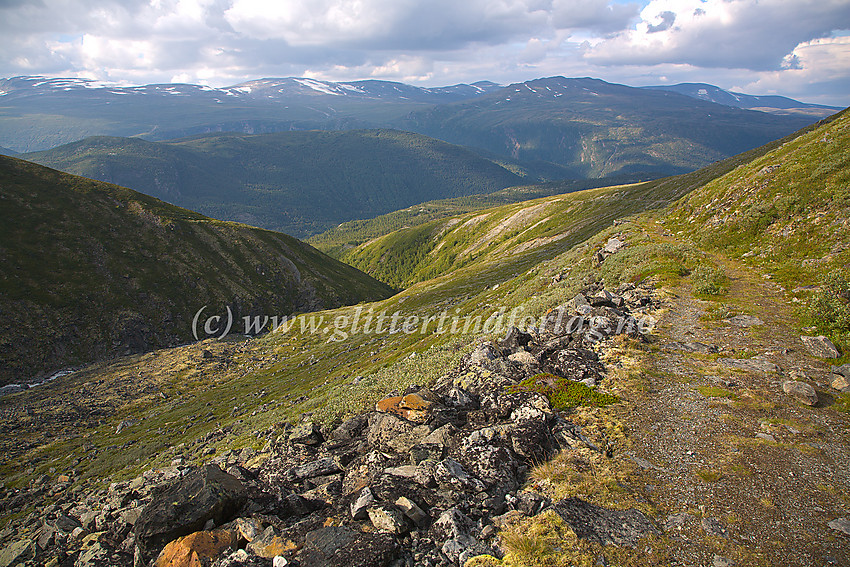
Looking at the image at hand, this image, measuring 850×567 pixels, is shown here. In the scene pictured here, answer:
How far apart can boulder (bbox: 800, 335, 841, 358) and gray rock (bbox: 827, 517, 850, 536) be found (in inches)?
434

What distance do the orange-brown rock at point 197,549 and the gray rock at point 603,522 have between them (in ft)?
35.0

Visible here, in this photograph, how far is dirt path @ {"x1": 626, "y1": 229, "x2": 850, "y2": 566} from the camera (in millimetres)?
9406

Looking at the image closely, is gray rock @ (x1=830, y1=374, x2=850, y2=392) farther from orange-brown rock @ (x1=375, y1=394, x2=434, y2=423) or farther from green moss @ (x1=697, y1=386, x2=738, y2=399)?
orange-brown rock @ (x1=375, y1=394, x2=434, y2=423)

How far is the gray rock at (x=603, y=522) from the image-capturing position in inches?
391

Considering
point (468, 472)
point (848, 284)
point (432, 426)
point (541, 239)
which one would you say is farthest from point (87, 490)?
point (541, 239)

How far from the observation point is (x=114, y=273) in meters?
112

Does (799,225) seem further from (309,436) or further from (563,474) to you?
(309,436)

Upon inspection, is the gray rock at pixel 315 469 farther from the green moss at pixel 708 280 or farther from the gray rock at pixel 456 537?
the green moss at pixel 708 280

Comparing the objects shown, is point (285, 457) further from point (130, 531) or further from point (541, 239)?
point (541, 239)

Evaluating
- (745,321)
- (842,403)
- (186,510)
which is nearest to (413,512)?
(186,510)

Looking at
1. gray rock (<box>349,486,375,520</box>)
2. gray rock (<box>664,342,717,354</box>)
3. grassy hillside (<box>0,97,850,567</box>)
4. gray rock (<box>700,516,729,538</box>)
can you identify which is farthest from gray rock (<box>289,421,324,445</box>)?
gray rock (<box>664,342,717,354</box>)

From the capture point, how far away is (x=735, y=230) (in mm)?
38250

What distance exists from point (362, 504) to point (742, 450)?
1284cm

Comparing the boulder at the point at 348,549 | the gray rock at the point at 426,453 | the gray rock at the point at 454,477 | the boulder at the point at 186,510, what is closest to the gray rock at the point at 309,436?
the boulder at the point at 186,510
